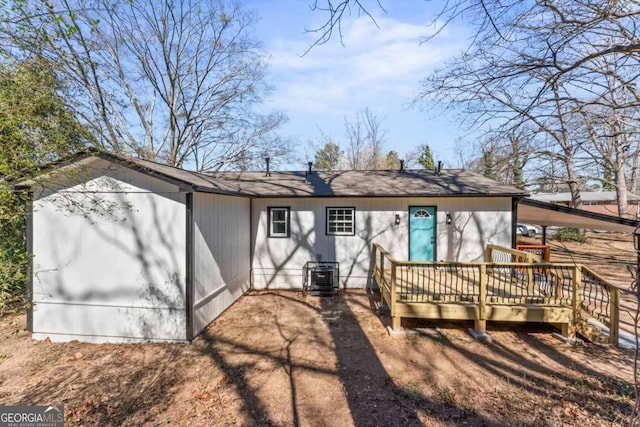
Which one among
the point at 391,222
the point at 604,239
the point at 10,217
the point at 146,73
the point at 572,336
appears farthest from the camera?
the point at 604,239

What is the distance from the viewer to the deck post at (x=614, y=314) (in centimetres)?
460

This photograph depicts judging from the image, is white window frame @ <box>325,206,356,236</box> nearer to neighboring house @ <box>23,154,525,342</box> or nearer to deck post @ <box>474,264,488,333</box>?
neighboring house @ <box>23,154,525,342</box>

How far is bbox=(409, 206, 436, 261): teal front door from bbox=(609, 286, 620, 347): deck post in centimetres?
355

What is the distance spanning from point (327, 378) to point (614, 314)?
4841mm

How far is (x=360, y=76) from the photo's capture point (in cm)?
721

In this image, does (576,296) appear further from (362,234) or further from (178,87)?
(178,87)

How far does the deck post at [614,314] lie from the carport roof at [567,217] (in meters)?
1.57

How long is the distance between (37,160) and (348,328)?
5.56 meters

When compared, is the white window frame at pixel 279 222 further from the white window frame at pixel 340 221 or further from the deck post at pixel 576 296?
the deck post at pixel 576 296

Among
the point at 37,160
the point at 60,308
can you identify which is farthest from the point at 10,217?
the point at 60,308

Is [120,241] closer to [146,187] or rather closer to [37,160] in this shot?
[146,187]

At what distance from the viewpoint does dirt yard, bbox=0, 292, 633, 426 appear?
128 inches

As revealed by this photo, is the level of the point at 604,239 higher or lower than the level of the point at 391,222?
lower

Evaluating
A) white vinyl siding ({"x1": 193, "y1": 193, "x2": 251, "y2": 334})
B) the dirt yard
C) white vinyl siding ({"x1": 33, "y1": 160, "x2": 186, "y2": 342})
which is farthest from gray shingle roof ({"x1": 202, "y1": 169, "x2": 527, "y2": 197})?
the dirt yard
